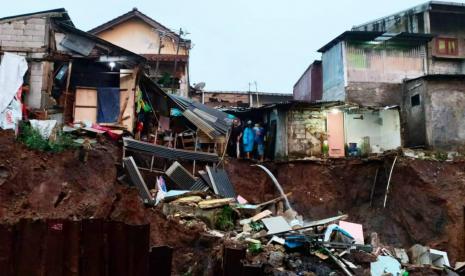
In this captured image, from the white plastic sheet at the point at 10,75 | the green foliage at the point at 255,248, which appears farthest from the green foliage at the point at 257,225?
the white plastic sheet at the point at 10,75

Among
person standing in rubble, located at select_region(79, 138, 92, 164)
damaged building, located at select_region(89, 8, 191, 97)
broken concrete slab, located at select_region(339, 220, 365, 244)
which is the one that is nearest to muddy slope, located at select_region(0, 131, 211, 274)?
person standing in rubble, located at select_region(79, 138, 92, 164)

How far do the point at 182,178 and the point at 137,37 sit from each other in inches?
553

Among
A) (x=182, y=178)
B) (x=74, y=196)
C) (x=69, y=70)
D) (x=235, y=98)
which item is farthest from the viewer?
(x=235, y=98)

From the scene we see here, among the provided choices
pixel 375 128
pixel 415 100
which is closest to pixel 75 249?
pixel 375 128

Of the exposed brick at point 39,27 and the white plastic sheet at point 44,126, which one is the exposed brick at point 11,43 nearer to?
the exposed brick at point 39,27

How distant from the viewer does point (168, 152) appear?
18.3 meters

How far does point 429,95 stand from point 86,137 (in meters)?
16.8

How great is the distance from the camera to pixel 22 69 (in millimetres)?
15945

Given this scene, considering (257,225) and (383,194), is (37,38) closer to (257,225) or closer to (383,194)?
(257,225)

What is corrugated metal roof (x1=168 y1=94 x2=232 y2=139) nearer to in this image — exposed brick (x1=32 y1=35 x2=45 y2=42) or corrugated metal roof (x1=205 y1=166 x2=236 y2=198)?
corrugated metal roof (x1=205 y1=166 x2=236 y2=198)

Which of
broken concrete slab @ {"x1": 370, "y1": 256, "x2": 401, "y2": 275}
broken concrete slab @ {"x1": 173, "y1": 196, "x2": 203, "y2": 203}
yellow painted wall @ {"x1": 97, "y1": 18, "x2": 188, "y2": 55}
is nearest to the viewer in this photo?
broken concrete slab @ {"x1": 370, "y1": 256, "x2": 401, "y2": 275}

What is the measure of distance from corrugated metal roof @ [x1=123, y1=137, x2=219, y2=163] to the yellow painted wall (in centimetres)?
1106

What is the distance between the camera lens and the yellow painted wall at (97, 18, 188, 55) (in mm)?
28109

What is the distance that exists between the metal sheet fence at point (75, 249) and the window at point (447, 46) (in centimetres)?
2572
